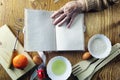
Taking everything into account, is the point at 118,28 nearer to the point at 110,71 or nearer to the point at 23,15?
the point at 110,71

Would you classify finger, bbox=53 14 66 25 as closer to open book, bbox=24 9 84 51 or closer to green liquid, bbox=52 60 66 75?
open book, bbox=24 9 84 51

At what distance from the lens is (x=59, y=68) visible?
3.76 feet

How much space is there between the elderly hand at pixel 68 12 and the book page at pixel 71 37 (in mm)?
→ 25

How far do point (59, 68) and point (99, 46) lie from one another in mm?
182

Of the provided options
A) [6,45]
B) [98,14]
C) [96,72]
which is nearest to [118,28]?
[98,14]

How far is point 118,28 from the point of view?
1211 millimetres

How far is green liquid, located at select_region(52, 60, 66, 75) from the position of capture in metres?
1.14

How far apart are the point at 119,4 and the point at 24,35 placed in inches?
16.2

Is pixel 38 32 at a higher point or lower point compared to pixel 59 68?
higher

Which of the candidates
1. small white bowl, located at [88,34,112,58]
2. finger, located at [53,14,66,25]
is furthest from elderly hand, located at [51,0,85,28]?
small white bowl, located at [88,34,112,58]

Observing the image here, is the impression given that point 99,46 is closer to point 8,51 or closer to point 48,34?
point 48,34

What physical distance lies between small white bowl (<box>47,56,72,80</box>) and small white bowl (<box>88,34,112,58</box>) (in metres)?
0.11

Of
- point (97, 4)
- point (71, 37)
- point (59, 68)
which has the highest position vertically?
point (97, 4)

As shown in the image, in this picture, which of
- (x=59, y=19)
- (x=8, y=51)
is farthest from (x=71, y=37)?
(x=8, y=51)
